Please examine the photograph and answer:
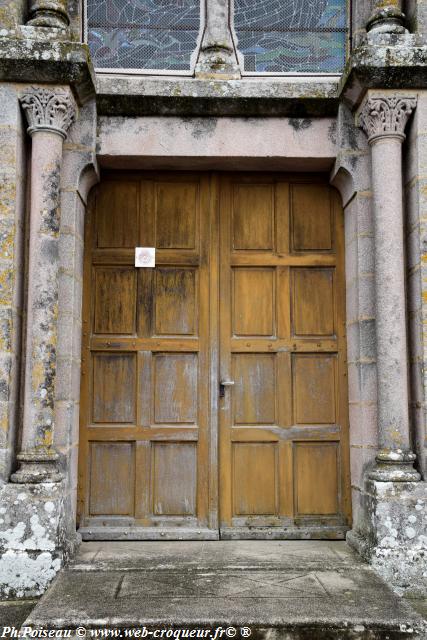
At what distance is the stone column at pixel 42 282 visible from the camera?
3.63 meters

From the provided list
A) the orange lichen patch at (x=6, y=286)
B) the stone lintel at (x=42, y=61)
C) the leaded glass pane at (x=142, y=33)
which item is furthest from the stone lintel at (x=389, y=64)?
the orange lichen patch at (x=6, y=286)

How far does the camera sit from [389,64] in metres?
3.81

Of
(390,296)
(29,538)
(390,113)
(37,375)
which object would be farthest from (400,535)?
(390,113)

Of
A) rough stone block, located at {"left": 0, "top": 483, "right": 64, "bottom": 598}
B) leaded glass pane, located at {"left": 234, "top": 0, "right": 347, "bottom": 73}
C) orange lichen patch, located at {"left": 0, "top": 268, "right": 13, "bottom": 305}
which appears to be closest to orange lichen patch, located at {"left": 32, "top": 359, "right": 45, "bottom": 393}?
orange lichen patch, located at {"left": 0, "top": 268, "right": 13, "bottom": 305}

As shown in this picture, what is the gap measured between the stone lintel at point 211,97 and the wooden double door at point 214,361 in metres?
0.48

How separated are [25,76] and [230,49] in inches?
54.9

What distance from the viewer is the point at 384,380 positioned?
12.3 feet

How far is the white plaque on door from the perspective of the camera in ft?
14.2

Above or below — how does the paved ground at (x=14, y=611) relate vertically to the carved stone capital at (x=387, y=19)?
below

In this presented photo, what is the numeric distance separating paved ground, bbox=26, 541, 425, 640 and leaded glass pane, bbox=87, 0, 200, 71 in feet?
10.5

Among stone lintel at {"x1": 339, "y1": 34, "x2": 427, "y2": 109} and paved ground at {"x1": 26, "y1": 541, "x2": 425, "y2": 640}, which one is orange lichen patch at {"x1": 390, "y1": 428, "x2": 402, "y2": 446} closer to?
paved ground at {"x1": 26, "y1": 541, "x2": 425, "y2": 640}

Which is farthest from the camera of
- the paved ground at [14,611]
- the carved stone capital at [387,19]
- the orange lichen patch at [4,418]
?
the carved stone capital at [387,19]

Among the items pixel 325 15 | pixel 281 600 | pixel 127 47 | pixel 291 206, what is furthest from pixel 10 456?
pixel 325 15

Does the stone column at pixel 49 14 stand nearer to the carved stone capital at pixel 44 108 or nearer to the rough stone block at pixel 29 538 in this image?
the carved stone capital at pixel 44 108
